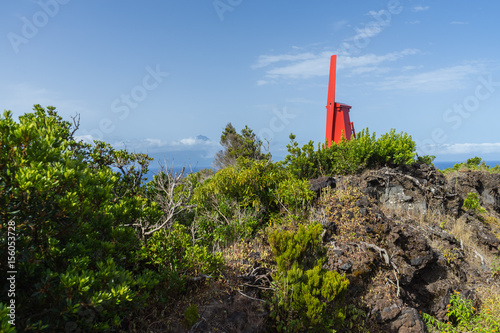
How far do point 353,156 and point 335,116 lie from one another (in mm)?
4166

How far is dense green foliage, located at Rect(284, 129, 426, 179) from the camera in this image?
11211 millimetres

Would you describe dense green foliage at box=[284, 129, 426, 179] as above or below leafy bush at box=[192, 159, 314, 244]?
above

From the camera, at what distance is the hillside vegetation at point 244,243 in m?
3.20

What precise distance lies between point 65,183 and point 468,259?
366 inches

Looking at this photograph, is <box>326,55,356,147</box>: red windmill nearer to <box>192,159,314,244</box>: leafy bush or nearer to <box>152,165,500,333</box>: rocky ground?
<box>152,165,500,333</box>: rocky ground

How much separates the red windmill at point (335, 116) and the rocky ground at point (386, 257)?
4464mm

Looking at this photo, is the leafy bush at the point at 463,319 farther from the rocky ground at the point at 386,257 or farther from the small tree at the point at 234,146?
the small tree at the point at 234,146

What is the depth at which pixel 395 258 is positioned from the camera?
703cm

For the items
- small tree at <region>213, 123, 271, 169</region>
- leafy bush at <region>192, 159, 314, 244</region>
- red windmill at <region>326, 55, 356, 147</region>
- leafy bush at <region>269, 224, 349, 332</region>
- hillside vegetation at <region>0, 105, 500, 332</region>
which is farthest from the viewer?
small tree at <region>213, 123, 271, 169</region>

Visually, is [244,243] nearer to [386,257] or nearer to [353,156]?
[386,257]

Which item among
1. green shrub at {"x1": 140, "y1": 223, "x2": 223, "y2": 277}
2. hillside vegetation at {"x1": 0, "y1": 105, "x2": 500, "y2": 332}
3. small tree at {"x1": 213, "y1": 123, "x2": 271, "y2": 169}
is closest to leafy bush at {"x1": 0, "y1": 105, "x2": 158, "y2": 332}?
hillside vegetation at {"x1": 0, "y1": 105, "x2": 500, "y2": 332}

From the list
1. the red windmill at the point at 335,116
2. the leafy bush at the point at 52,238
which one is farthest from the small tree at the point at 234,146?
the leafy bush at the point at 52,238

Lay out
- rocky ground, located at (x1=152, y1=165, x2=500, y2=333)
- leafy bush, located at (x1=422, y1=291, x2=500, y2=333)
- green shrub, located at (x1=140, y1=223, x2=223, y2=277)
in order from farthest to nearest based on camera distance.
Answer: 1. leafy bush, located at (x1=422, y1=291, x2=500, y2=333)
2. rocky ground, located at (x1=152, y1=165, x2=500, y2=333)
3. green shrub, located at (x1=140, y1=223, x2=223, y2=277)

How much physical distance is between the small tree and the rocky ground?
1209 cm
